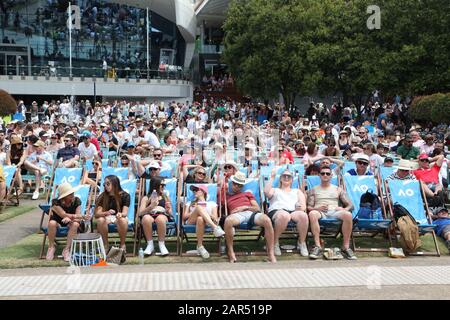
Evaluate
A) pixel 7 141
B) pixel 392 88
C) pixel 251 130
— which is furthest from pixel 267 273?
pixel 392 88

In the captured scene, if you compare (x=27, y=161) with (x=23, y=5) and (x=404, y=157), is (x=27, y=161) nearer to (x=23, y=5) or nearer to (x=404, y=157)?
(x=404, y=157)

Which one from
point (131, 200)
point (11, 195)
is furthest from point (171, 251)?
point (11, 195)

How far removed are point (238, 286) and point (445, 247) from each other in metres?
3.57

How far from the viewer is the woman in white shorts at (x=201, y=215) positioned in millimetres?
7922

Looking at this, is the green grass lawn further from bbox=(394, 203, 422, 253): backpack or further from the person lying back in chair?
bbox=(394, 203, 422, 253): backpack

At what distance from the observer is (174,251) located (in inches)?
328

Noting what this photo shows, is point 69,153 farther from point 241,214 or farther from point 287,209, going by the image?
point 287,209

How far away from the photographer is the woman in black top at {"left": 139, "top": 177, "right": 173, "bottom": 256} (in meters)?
8.03

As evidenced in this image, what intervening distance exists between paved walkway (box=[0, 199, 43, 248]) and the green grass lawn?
0.66 ft

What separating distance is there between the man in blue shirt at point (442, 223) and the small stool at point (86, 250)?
4.59 m

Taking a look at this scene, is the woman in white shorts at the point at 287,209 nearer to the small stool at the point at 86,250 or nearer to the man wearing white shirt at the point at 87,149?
the small stool at the point at 86,250

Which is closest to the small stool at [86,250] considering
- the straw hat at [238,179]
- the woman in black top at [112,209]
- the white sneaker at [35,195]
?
the woman in black top at [112,209]

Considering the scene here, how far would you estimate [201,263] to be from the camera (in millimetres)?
7656

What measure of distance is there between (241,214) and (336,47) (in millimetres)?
21389
